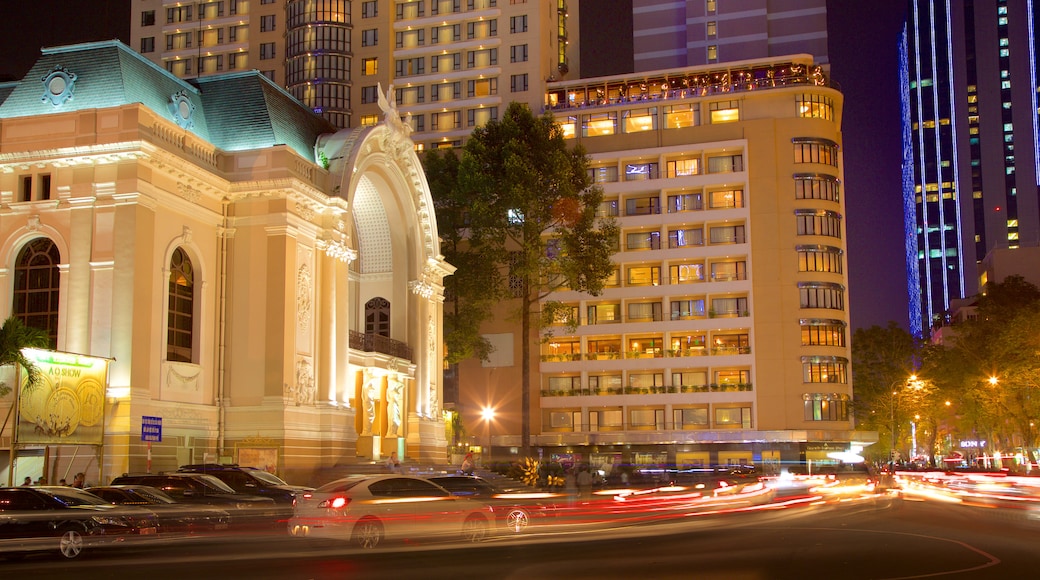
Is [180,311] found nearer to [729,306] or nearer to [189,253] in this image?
[189,253]

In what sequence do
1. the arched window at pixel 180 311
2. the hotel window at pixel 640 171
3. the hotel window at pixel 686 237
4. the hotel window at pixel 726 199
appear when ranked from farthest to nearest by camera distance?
the hotel window at pixel 640 171, the hotel window at pixel 686 237, the hotel window at pixel 726 199, the arched window at pixel 180 311

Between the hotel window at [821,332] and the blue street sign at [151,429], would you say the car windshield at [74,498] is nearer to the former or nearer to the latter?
the blue street sign at [151,429]

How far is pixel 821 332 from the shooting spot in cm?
7938

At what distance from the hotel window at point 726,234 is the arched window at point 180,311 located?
169 feet

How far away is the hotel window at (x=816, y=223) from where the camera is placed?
79.8m

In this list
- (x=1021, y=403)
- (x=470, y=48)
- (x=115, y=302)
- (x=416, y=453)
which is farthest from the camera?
(x=470, y=48)

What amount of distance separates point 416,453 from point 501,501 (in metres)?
25.9

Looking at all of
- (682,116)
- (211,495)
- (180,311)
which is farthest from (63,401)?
(682,116)

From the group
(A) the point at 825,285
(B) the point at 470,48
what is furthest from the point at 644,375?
(B) the point at 470,48

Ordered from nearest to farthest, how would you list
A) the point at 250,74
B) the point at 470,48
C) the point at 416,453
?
the point at 250,74, the point at 416,453, the point at 470,48

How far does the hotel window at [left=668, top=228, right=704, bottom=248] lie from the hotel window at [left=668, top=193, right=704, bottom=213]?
1688 mm

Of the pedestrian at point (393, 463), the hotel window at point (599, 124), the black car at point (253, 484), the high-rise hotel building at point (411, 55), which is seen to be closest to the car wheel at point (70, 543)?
the black car at point (253, 484)

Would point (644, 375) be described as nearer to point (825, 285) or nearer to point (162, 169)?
point (825, 285)

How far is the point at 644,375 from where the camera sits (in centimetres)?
8262
